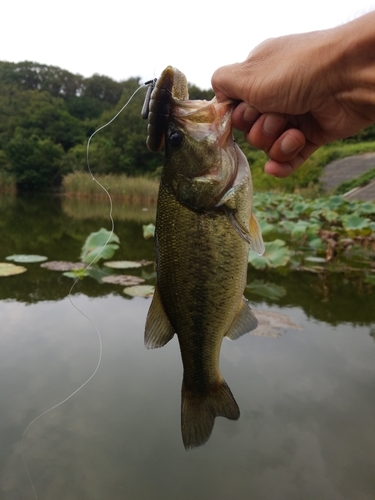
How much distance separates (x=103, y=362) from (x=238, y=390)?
1.13 meters

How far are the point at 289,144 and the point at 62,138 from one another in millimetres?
34238

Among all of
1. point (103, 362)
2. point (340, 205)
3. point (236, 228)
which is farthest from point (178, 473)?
point (340, 205)

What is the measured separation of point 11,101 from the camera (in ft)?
112

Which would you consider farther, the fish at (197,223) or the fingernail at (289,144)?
the fingernail at (289,144)

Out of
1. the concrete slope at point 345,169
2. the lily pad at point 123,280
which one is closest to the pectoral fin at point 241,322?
the lily pad at point 123,280

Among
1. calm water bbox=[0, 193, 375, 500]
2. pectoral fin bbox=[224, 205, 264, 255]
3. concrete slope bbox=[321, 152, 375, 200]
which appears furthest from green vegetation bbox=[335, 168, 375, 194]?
pectoral fin bbox=[224, 205, 264, 255]

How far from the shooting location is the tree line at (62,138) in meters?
25.4

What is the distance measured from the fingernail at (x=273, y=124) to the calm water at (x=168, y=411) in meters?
1.82

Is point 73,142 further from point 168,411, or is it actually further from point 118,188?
point 168,411

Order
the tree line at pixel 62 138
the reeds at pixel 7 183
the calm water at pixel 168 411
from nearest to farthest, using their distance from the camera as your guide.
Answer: the calm water at pixel 168 411
the tree line at pixel 62 138
the reeds at pixel 7 183

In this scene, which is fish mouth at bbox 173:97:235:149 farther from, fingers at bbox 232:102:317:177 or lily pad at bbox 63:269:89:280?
lily pad at bbox 63:269:89:280

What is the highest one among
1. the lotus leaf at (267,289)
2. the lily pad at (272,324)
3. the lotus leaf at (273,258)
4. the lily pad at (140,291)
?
the lotus leaf at (273,258)

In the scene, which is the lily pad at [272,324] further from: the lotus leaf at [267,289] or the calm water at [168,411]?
the lotus leaf at [267,289]

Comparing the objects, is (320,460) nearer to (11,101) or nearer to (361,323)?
(361,323)
